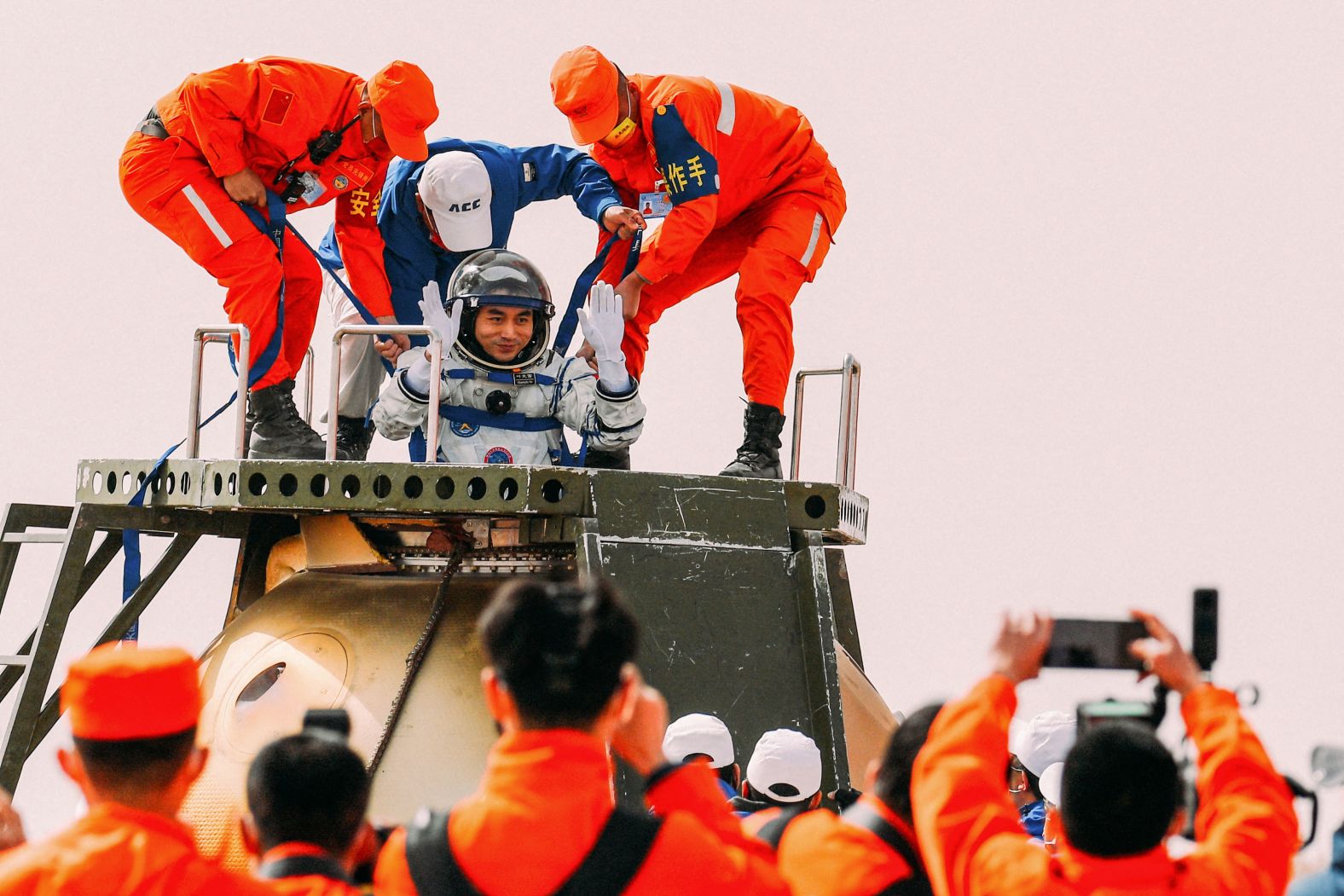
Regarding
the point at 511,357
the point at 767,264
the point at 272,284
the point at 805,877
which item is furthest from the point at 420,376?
the point at 805,877

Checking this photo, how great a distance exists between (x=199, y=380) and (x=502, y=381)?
1.39m

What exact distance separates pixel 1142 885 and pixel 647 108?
695cm

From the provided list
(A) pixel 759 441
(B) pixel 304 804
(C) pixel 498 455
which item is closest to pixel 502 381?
(C) pixel 498 455

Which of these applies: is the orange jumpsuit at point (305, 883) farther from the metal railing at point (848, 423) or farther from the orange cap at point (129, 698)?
the metal railing at point (848, 423)

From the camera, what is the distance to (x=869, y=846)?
377 cm

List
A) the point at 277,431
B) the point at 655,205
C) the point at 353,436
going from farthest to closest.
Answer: the point at 353,436, the point at 655,205, the point at 277,431

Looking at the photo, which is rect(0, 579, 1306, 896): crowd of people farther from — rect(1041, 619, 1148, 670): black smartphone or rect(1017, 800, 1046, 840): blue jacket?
rect(1017, 800, 1046, 840): blue jacket

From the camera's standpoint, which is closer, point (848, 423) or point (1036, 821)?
point (1036, 821)

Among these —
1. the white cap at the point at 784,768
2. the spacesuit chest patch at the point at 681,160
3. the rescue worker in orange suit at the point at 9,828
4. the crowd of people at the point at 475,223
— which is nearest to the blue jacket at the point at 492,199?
the crowd of people at the point at 475,223

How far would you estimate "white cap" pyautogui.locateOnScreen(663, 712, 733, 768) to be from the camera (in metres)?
7.27

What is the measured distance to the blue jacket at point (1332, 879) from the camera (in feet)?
12.5

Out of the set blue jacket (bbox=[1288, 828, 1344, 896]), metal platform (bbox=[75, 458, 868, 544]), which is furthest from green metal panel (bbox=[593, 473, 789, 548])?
blue jacket (bbox=[1288, 828, 1344, 896])

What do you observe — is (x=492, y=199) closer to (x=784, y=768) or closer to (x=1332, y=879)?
(x=784, y=768)

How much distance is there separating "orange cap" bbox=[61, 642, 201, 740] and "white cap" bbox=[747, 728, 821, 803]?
9.72ft
